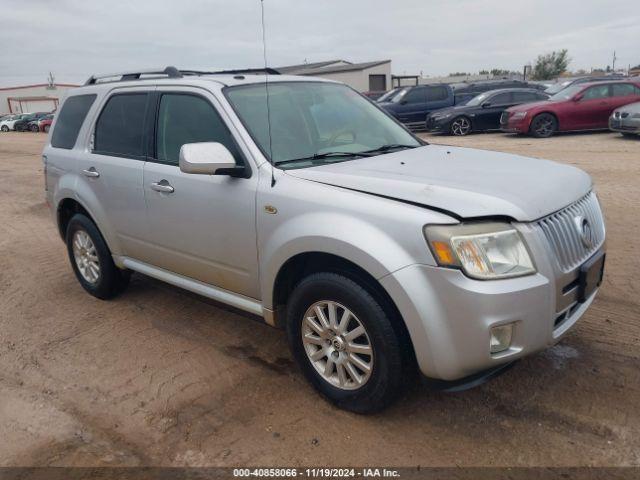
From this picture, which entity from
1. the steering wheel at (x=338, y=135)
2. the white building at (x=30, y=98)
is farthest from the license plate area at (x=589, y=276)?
the white building at (x=30, y=98)

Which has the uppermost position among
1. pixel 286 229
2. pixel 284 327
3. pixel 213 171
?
pixel 213 171

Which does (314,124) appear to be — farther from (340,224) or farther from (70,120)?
(70,120)

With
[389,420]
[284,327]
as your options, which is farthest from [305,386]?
[389,420]

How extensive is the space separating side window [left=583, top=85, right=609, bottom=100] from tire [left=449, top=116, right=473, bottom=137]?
3.37 meters

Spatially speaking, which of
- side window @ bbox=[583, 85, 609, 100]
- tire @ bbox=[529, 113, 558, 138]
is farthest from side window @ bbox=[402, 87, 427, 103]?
side window @ bbox=[583, 85, 609, 100]

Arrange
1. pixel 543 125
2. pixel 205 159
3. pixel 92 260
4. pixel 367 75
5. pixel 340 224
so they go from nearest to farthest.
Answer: pixel 340 224 → pixel 205 159 → pixel 92 260 → pixel 543 125 → pixel 367 75

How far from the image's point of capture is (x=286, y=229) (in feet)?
10.2

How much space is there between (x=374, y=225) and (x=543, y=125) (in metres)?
14.2

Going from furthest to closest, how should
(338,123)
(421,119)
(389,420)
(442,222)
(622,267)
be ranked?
(421,119) → (622,267) → (338,123) → (389,420) → (442,222)

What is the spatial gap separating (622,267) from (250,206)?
Result: 11.9 ft

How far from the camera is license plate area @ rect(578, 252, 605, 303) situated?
2.91m

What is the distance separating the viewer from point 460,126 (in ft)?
56.5

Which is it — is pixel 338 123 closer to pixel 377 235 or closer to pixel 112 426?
pixel 377 235

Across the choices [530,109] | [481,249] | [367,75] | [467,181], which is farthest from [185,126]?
[367,75]
